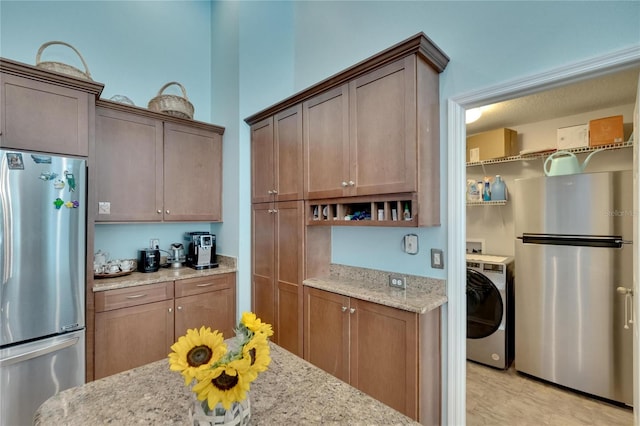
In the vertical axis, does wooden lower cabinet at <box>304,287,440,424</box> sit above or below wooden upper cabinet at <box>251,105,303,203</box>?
below

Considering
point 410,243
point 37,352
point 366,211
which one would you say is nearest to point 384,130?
point 366,211

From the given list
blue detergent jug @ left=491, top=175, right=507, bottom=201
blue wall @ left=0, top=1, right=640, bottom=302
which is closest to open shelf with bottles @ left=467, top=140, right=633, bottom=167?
blue detergent jug @ left=491, top=175, right=507, bottom=201

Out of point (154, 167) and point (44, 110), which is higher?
point (44, 110)

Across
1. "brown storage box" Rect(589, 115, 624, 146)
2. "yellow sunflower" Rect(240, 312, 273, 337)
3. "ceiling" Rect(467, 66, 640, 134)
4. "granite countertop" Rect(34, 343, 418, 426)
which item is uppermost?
"ceiling" Rect(467, 66, 640, 134)

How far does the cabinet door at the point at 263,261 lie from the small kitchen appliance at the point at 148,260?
84 cm

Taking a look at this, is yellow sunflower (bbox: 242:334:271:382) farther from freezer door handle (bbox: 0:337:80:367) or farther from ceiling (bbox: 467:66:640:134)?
ceiling (bbox: 467:66:640:134)

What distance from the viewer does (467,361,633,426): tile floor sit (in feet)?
6.70

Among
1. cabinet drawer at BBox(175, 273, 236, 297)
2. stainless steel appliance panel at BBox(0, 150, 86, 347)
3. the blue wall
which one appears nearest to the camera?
the blue wall

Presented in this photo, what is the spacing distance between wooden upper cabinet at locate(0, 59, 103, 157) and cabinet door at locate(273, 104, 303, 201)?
4.19 ft

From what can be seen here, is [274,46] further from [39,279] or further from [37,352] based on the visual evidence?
[37,352]

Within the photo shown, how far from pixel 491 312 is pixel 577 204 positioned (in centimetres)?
117

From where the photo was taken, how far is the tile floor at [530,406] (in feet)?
6.70

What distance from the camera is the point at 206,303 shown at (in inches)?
104

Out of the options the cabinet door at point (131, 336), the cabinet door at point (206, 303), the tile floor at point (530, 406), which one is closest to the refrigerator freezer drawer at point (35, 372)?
the cabinet door at point (131, 336)
